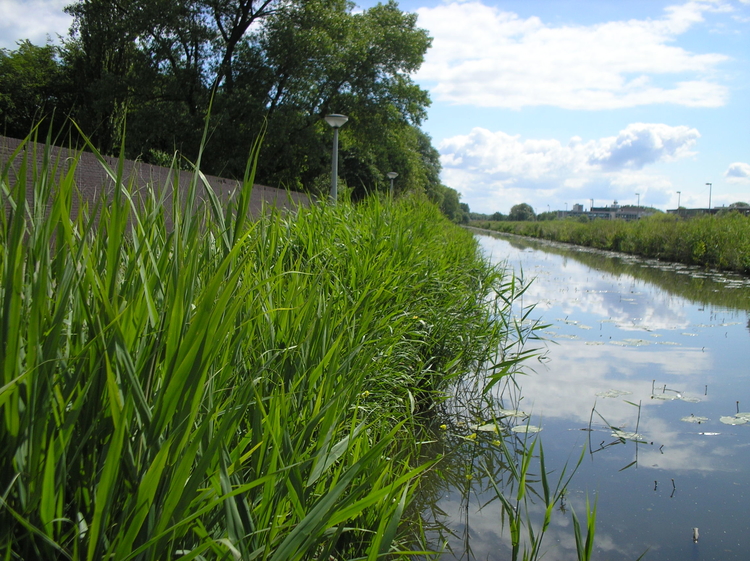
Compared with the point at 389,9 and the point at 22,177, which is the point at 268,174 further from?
the point at 22,177

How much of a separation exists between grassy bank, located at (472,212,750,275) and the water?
9.98m

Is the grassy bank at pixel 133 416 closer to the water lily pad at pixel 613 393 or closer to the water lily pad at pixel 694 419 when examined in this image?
the water lily pad at pixel 694 419

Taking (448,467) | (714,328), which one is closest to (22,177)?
(448,467)

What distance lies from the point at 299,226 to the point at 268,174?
18.7 metres

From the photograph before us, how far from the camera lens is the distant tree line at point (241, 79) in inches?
768

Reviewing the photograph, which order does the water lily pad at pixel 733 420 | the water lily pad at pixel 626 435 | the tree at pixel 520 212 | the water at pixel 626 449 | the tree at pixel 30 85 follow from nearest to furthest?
the water at pixel 626 449 → the water lily pad at pixel 626 435 → the water lily pad at pixel 733 420 → the tree at pixel 30 85 → the tree at pixel 520 212

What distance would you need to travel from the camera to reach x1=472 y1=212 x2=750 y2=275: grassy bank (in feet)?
52.5

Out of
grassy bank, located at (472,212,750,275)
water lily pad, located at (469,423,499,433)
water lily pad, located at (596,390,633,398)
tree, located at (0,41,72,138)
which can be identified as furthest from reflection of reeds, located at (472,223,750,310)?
tree, located at (0,41,72,138)

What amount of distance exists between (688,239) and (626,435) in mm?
17116

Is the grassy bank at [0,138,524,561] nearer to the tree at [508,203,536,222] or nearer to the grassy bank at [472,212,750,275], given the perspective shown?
the grassy bank at [472,212,750,275]

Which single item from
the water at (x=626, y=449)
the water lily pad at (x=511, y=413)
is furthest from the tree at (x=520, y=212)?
the water lily pad at (x=511, y=413)

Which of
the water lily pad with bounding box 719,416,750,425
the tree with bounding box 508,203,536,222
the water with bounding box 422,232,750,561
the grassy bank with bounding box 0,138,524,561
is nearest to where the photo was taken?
the grassy bank with bounding box 0,138,524,561

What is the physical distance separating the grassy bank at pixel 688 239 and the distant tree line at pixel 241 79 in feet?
33.7

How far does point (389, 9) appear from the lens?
24.5 m
